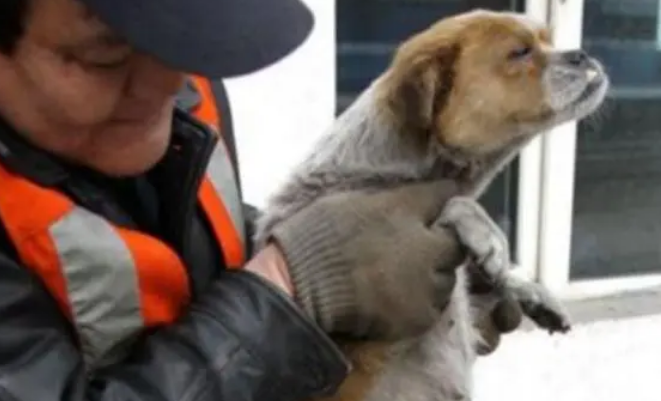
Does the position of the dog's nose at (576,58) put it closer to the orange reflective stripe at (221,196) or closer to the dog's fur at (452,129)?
the dog's fur at (452,129)

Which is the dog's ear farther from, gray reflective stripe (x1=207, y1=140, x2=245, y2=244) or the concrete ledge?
the concrete ledge

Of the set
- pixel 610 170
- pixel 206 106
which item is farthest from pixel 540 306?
pixel 610 170

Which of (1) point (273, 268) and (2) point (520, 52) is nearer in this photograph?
(1) point (273, 268)

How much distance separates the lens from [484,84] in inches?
42.8

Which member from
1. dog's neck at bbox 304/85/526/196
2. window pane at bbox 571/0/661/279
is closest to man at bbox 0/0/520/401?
dog's neck at bbox 304/85/526/196

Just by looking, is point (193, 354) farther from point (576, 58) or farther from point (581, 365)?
point (581, 365)

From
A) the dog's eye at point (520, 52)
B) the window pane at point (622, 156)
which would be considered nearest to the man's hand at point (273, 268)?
the dog's eye at point (520, 52)

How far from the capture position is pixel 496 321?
3.73 ft

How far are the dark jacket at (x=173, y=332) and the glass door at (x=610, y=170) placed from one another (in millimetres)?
1136

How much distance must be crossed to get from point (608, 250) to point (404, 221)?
132 cm

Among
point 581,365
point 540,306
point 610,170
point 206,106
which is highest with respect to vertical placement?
point 206,106

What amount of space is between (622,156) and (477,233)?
134cm

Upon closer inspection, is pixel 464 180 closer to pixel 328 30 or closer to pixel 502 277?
pixel 502 277

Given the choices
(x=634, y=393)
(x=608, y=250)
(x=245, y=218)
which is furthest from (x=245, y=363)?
(x=608, y=250)
